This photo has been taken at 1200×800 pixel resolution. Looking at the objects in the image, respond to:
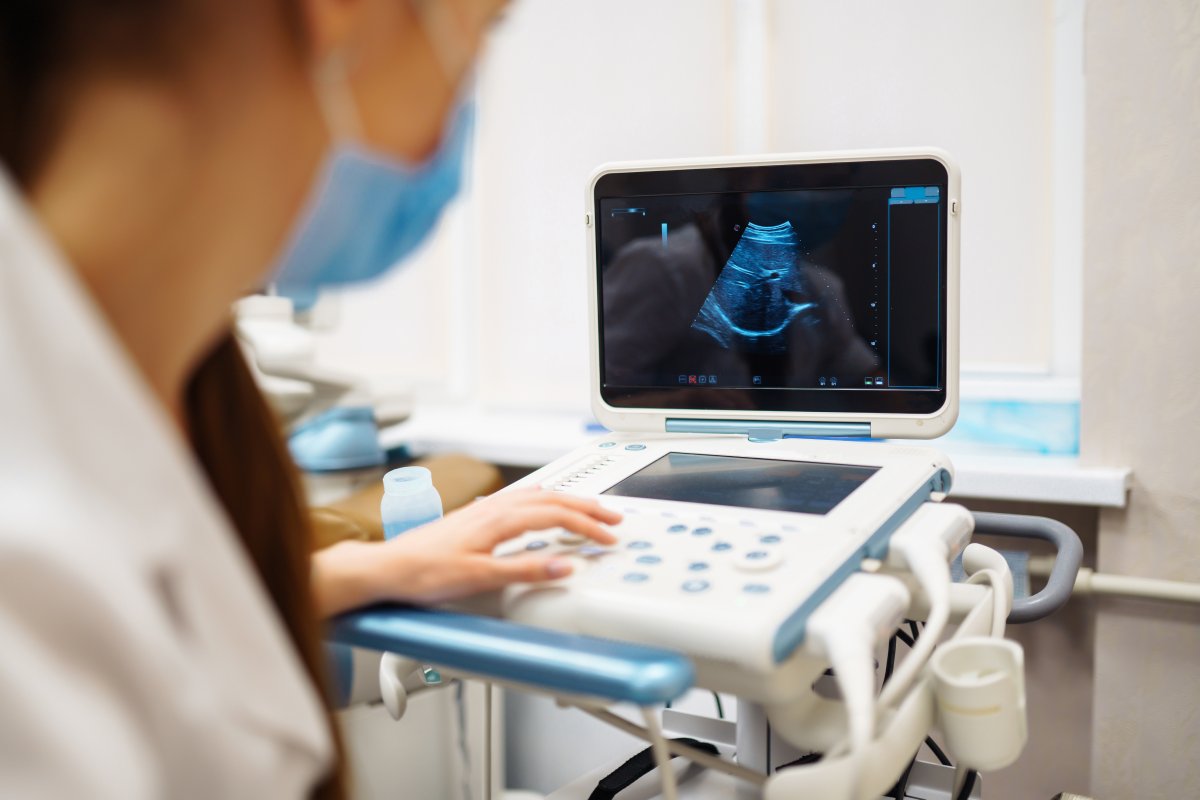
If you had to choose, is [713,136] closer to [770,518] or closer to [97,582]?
[770,518]

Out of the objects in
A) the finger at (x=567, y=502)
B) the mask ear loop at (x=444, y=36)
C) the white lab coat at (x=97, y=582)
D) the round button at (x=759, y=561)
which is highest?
the mask ear loop at (x=444, y=36)

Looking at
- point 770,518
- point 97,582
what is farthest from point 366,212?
point 770,518

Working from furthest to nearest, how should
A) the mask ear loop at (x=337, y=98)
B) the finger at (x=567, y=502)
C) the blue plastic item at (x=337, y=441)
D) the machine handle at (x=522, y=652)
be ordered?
the blue plastic item at (x=337, y=441) → the finger at (x=567, y=502) → the machine handle at (x=522, y=652) → the mask ear loop at (x=337, y=98)

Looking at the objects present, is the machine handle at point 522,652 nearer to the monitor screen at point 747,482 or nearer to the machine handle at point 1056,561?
the monitor screen at point 747,482

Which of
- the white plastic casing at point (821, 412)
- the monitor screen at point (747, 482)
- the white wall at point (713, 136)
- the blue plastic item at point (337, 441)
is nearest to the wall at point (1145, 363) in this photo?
the white wall at point (713, 136)

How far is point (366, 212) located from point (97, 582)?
0.22 meters

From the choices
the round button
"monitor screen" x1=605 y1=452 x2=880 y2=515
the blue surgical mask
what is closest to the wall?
"monitor screen" x1=605 y1=452 x2=880 y2=515

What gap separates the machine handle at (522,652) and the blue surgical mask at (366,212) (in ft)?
0.80

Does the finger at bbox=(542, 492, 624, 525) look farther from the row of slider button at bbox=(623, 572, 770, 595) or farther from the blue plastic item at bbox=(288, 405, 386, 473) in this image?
the blue plastic item at bbox=(288, 405, 386, 473)

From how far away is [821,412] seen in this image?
1.04 meters

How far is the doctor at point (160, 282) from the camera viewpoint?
323 mm

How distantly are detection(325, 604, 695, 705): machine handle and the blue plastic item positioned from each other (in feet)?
3.61

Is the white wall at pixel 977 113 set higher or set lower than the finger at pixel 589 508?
higher

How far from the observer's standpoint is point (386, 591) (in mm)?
689
